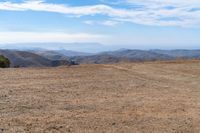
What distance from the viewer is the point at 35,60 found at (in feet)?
548

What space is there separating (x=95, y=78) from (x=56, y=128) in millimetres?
9800

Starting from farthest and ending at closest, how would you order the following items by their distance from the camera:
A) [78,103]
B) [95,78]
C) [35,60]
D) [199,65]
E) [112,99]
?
[35,60]
[199,65]
[95,78]
[112,99]
[78,103]

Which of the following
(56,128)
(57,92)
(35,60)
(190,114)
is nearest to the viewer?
(56,128)

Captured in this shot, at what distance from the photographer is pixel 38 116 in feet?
35.9

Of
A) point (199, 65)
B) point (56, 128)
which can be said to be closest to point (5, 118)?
point (56, 128)

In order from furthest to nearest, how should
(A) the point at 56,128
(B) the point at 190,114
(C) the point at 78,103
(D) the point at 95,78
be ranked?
(D) the point at 95,78 → (C) the point at 78,103 → (B) the point at 190,114 → (A) the point at 56,128

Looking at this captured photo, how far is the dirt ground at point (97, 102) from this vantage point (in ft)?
33.4

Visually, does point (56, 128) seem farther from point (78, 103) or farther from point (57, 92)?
point (57, 92)

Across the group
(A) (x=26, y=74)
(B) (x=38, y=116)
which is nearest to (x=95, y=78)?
(A) (x=26, y=74)

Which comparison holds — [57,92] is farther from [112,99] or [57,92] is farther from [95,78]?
[95,78]

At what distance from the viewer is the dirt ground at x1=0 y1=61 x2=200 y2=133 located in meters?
10.2

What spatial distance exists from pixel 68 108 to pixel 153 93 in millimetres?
4749

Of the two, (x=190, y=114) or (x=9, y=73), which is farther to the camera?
(x=9, y=73)

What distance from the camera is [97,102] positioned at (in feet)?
43.7
